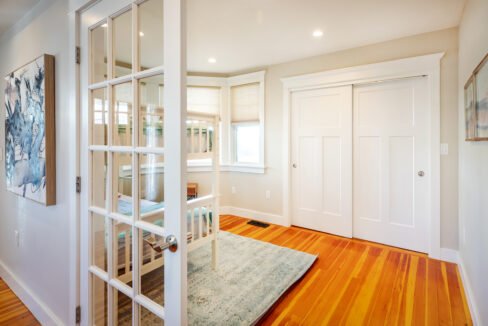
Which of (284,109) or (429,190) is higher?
(284,109)

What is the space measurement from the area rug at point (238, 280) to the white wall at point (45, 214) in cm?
87

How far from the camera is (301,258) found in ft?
8.80

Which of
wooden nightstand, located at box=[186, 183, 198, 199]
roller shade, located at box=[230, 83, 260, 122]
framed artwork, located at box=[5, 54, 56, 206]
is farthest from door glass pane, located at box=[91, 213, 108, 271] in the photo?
roller shade, located at box=[230, 83, 260, 122]

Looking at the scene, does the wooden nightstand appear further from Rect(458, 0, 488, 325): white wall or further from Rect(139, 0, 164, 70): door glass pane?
Rect(458, 0, 488, 325): white wall

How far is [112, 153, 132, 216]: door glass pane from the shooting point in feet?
3.74

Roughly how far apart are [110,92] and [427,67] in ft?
10.2

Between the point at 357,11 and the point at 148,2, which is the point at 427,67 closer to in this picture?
the point at 357,11

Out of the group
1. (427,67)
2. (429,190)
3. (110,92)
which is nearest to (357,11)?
(427,67)

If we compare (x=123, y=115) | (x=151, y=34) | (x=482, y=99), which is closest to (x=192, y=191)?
(x=123, y=115)

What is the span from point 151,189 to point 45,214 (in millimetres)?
1223

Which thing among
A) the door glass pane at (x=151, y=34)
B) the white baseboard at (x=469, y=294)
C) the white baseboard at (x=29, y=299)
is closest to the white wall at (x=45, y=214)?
the white baseboard at (x=29, y=299)

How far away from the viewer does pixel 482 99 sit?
1.52m

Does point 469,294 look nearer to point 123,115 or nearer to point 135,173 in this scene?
point 135,173

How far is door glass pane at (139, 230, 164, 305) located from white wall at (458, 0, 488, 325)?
1.82 meters
